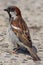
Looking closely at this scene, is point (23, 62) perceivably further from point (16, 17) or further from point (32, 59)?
point (16, 17)

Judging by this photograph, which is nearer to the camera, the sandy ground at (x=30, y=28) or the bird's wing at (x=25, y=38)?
the bird's wing at (x=25, y=38)

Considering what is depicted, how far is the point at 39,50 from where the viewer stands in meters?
9.37

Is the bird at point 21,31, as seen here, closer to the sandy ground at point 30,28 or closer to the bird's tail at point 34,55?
the bird's tail at point 34,55

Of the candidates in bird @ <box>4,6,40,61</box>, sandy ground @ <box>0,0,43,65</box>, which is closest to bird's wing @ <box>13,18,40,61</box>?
bird @ <box>4,6,40,61</box>

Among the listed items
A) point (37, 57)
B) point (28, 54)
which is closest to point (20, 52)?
point (28, 54)

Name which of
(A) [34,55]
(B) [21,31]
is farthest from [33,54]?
(B) [21,31]

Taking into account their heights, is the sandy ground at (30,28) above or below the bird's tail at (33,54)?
below

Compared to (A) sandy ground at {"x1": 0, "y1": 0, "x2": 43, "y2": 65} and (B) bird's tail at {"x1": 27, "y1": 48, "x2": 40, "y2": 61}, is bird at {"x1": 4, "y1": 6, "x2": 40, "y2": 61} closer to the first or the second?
(B) bird's tail at {"x1": 27, "y1": 48, "x2": 40, "y2": 61}

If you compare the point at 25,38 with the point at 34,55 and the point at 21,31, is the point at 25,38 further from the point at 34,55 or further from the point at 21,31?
the point at 34,55

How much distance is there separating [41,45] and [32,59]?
3.78 feet

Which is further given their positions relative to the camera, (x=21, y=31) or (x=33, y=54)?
(x=21, y=31)

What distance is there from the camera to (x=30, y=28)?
36.8ft

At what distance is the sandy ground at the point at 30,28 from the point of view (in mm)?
8720

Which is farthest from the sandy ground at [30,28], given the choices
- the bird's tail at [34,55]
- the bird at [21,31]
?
the bird at [21,31]
